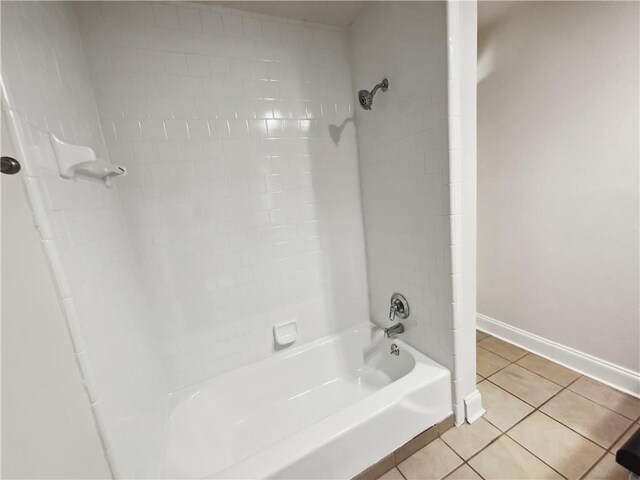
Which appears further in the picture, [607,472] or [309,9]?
[309,9]

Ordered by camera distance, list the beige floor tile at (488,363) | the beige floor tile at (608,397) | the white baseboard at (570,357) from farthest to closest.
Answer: the beige floor tile at (488,363), the white baseboard at (570,357), the beige floor tile at (608,397)

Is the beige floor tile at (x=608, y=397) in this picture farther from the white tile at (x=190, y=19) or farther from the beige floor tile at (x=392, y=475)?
the white tile at (x=190, y=19)

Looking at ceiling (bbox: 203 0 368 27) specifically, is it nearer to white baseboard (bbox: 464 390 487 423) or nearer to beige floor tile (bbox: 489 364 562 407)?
white baseboard (bbox: 464 390 487 423)

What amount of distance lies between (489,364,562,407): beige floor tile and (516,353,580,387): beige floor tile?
1.9 inches

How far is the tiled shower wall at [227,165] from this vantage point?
3.95 feet

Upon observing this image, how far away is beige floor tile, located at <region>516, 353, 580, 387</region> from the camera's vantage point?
1549 mm

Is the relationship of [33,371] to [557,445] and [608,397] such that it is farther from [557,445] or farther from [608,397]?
[608,397]

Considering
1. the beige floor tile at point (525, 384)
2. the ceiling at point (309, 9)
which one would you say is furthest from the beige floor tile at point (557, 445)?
the ceiling at point (309, 9)

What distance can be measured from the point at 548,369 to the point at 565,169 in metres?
1.28

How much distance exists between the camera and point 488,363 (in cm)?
176

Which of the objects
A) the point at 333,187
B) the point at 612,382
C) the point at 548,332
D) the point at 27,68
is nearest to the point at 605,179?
the point at 548,332

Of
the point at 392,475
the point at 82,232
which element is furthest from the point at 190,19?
the point at 392,475

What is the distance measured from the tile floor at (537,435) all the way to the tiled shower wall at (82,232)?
1.12 meters

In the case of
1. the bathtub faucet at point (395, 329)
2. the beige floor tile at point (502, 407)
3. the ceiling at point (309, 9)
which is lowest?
the beige floor tile at point (502, 407)
